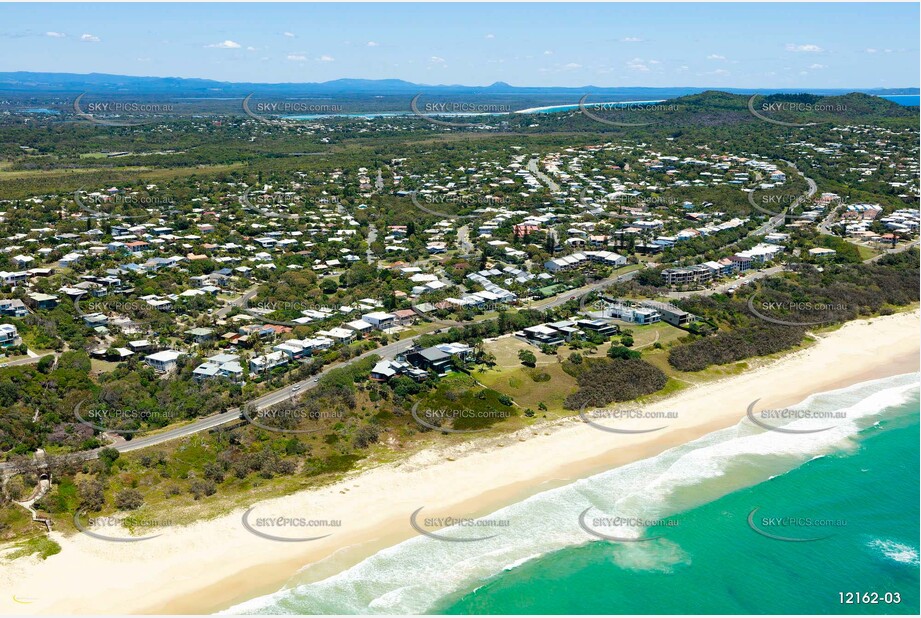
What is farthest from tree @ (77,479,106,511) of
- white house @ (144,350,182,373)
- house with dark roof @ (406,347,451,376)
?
house with dark roof @ (406,347,451,376)

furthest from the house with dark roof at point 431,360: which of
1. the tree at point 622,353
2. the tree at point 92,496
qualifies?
the tree at point 92,496

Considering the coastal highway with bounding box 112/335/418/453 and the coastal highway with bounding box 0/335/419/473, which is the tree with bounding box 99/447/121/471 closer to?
the coastal highway with bounding box 0/335/419/473

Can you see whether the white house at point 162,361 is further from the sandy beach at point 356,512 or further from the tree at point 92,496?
the sandy beach at point 356,512

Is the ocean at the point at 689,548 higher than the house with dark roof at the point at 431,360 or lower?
lower

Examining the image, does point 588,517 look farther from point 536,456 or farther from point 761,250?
point 761,250

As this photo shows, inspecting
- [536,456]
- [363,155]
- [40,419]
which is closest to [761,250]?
[536,456]
